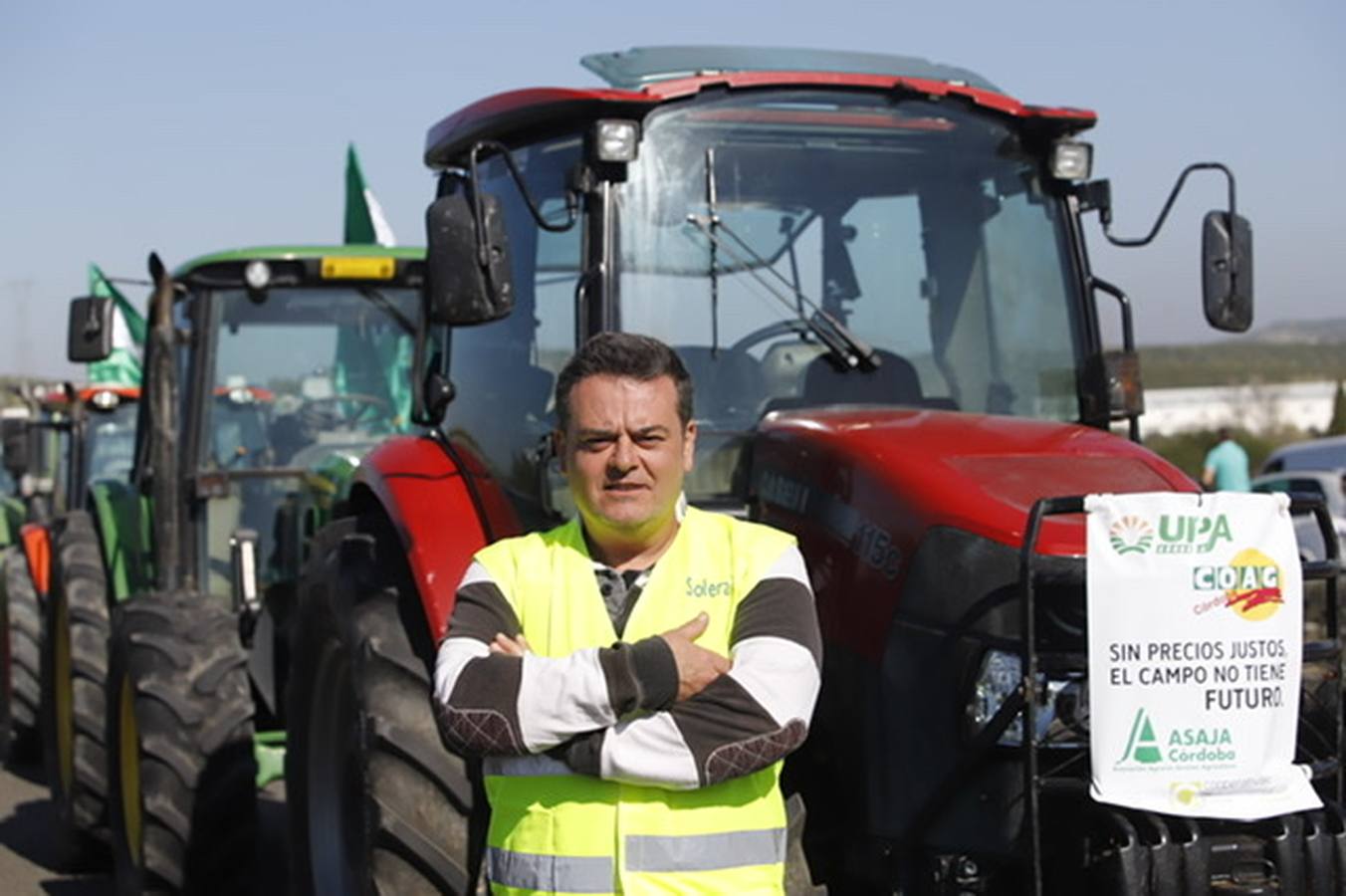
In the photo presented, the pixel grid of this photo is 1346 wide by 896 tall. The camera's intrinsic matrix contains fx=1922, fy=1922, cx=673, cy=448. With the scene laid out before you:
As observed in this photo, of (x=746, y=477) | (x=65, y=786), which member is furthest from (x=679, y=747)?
Answer: (x=65, y=786)

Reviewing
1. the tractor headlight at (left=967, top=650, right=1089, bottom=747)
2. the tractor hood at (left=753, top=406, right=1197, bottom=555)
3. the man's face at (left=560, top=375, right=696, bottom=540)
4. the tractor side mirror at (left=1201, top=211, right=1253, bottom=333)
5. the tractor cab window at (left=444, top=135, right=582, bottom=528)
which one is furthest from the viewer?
the tractor side mirror at (left=1201, top=211, right=1253, bottom=333)

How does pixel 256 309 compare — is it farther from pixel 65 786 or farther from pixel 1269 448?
pixel 1269 448

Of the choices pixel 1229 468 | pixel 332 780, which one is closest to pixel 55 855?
pixel 332 780

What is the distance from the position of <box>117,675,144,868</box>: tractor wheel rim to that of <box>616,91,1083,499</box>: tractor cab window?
309 centimetres

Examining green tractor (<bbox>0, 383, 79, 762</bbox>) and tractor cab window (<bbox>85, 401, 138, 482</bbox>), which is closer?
green tractor (<bbox>0, 383, 79, 762</bbox>)

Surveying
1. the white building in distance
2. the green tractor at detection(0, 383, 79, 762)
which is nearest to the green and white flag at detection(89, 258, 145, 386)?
the green tractor at detection(0, 383, 79, 762)

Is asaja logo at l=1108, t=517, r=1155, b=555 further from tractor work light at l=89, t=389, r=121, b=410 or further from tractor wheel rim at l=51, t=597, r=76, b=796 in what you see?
tractor work light at l=89, t=389, r=121, b=410

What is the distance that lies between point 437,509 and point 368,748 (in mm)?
775

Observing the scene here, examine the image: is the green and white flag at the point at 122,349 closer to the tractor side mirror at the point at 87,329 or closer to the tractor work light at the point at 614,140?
the tractor side mirror at the point at 87,329

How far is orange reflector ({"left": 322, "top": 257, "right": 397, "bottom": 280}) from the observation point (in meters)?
8.52

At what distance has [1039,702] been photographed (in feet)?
12.3

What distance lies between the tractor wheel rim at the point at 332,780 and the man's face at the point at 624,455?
1864 mm

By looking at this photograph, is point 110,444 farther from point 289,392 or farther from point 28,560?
point 289,392

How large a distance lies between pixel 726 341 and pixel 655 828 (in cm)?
177
